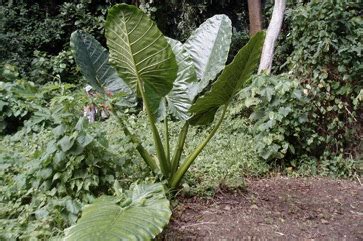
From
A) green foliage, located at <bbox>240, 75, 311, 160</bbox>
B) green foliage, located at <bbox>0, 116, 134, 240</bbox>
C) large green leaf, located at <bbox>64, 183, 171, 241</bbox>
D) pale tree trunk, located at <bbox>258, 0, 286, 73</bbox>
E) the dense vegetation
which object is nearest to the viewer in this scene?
large green leaf, located at <bbox>64, 183, 171, 241</bbox>

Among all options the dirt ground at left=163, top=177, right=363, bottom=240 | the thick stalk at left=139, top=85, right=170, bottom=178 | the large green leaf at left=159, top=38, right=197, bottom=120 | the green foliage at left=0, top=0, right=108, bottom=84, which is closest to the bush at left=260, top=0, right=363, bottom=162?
the dirt ground at left=163, top=177, right=363, bottom=240

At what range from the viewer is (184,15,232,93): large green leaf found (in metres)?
2.73

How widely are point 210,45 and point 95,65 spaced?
88cm

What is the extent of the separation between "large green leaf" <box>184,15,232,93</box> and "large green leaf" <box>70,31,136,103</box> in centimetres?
57

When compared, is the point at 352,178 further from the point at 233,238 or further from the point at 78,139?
the point at 78,139

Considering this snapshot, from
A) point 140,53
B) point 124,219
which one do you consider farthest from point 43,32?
point 124,219

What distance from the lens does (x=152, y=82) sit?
7.97 feet

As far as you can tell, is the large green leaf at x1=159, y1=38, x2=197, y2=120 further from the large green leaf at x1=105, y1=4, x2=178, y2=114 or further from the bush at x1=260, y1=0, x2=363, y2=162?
the bush at x1=260, y1=0, x2=363, y2=162

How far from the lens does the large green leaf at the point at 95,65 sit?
2.58 meters

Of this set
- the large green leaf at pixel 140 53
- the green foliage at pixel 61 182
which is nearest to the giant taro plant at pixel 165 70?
the large green leaf at pixel 140 53

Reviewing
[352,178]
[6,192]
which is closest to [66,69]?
[6,192]

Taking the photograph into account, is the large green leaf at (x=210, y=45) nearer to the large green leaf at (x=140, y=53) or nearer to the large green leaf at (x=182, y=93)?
the large green leaf at (x=182, y=93)

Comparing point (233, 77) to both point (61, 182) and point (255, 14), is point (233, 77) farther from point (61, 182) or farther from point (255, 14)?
point (255, 14)

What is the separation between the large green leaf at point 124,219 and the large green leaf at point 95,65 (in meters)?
0.95
